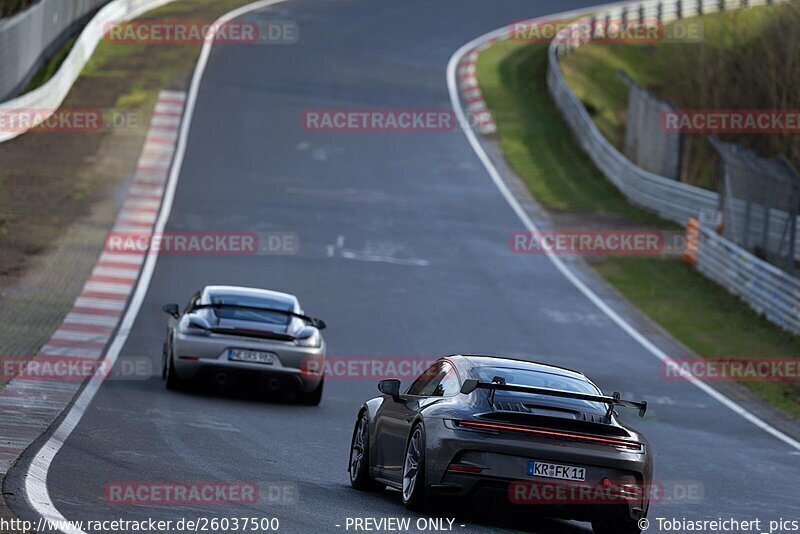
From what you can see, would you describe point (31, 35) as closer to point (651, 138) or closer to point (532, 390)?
point (651, 138)

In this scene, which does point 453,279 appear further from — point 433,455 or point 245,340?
point 433,455

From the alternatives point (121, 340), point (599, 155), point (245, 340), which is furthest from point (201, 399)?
point (599, 155)

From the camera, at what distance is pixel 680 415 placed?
740 inches

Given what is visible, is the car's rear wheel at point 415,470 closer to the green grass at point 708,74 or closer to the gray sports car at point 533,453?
the gray sports car at point 533,453

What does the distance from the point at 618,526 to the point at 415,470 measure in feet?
4.65

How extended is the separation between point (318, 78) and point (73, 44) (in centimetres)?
774

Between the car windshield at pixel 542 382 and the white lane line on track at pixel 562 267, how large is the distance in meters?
7.39

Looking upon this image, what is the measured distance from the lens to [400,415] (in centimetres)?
1048

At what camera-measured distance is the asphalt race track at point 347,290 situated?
11461 millimetres

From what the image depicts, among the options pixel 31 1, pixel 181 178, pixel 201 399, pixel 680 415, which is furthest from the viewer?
pixel 31 1

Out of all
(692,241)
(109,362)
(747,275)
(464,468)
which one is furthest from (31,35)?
(464,468)

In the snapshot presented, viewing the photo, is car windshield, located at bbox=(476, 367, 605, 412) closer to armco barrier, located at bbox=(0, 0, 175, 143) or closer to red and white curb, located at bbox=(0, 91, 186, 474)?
red and white curb, located at bbox=(0, 91, 186, 474)

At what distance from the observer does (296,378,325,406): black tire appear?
1709 centimetres

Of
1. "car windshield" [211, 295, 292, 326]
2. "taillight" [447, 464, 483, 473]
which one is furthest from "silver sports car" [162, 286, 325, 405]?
"taillight" [447, 464, 483, 473]
